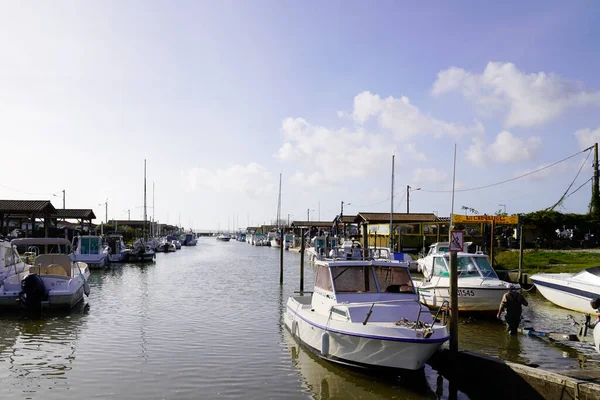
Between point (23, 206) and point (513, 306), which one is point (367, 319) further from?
point (23, 206)

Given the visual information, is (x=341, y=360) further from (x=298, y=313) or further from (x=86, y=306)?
(x=86, y=306)

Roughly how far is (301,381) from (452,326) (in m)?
3.67

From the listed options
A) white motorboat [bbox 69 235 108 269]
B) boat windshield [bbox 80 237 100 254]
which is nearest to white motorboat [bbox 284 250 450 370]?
white motorboat [bbox 69 235 108 269]

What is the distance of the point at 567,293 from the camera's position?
2123 centimetres

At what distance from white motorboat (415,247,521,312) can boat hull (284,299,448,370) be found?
25.7 feet

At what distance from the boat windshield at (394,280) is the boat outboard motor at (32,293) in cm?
1325

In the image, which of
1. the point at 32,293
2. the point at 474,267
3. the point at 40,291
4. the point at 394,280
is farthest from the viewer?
the point at 474,267

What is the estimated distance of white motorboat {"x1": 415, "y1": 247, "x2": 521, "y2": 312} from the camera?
1933cm

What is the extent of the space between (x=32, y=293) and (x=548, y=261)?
29296 mm

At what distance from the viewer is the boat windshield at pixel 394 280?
46.6 ft

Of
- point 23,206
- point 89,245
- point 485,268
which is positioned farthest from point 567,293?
point 23,206

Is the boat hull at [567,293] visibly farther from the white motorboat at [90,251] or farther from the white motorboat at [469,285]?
the white motorboat at [90,251]

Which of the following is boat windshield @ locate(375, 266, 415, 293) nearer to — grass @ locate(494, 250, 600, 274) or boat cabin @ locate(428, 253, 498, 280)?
boat cabin @ locate(428, 253, 498, 280)

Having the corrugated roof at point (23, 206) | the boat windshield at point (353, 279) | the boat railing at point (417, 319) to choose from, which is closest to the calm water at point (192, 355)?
the boat railing at point (417, 319)
